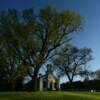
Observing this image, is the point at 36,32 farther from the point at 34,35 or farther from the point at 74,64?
the point at 74,64

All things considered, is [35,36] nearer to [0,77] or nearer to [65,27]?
[65,27]

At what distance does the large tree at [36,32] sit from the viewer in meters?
→ 49.9

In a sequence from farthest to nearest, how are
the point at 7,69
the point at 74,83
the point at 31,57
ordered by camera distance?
the point at 74,83 < the point at 7,69 < the point at 31,57

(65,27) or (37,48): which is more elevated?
(65,27)

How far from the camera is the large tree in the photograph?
4988 centimetres

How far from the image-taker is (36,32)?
5156 cm

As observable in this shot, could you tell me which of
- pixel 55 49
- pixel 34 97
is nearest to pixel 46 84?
pixel 55 49

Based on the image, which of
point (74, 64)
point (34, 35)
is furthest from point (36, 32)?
point (74, 64)

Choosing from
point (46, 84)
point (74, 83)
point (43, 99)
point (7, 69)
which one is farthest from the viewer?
point (74, 83)

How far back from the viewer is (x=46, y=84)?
8588cm

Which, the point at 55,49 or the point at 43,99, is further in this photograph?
the point at 55,49

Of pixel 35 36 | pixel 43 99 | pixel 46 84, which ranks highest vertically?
pixel 35 36

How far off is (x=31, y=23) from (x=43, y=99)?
20.3 m

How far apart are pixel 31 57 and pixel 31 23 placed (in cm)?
606
